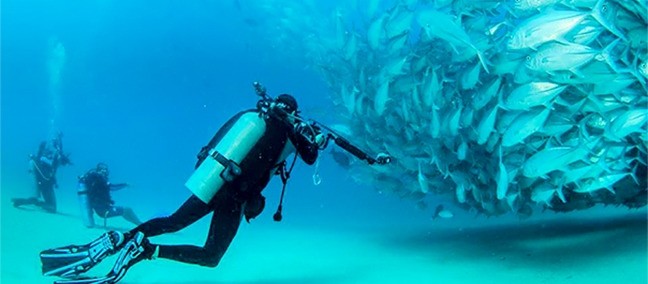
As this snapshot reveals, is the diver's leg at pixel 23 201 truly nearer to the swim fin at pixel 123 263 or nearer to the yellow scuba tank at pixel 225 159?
the swim fin at pixel 123 263

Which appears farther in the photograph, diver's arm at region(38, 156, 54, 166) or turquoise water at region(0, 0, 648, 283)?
diver's arm at region(38, 156, 54, 166)

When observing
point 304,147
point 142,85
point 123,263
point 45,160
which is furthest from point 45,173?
point 142,85

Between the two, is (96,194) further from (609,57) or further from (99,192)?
(609,57)

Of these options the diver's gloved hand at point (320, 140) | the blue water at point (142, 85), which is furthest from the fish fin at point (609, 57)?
the blue water at point (142, 85)

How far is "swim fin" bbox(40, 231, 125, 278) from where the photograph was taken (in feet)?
13.0

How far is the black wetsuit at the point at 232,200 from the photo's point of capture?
13.3 feet

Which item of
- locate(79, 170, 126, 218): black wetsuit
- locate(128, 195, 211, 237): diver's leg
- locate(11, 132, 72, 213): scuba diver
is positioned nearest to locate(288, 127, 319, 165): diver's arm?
locate(128, 195, 211, 237): diver's leg

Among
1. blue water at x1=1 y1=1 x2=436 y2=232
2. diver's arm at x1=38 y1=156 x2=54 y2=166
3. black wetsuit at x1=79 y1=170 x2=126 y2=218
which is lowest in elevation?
black wetsuit at x1=79 y1=170 x2=126 y2=218

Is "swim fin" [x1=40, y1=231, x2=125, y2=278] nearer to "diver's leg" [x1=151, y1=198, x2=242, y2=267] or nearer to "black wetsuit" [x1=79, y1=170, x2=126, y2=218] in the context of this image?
"diver's leg" [x1=151, y1=198, x2=242, y2=267]

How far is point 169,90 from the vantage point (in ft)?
217

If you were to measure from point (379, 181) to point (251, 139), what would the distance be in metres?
3.36

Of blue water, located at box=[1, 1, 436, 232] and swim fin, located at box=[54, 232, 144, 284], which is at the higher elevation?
blue water, located at box=[1, 1, 436, 232]

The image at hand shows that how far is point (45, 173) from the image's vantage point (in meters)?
9.12

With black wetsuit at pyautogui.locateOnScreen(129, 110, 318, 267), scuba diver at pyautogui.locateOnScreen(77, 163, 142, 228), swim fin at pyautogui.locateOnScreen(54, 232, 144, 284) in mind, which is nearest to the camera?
swim fin at pyautogui.locateOnScreen(54, 232, 144, 284)
